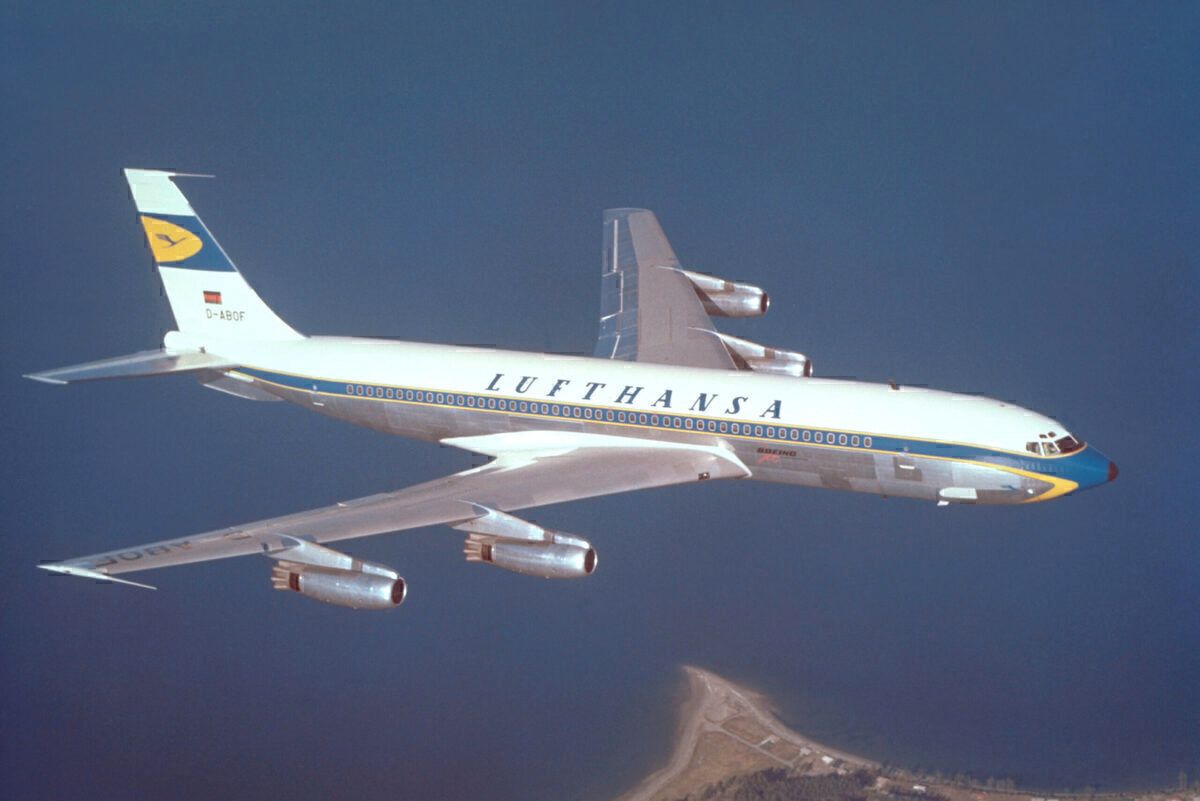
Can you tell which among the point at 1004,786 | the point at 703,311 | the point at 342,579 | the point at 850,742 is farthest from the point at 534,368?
the point at 1004,786

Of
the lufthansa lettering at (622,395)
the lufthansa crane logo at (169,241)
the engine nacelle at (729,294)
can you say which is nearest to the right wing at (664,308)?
the engine nacelle at (729,294)

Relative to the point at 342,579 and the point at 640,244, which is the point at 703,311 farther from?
the point at 342,579

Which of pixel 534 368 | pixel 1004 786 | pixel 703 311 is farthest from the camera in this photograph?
pixel 703 311

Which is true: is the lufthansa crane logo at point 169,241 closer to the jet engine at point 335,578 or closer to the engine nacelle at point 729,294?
Answer: the jet engine at point 335,578

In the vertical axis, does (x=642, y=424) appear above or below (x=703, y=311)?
below

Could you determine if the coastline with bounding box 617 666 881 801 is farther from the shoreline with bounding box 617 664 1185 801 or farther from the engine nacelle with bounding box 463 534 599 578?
the engine nacelle with bounding box 463 534 599 578

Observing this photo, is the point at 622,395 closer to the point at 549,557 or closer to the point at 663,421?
the point at 663,421
